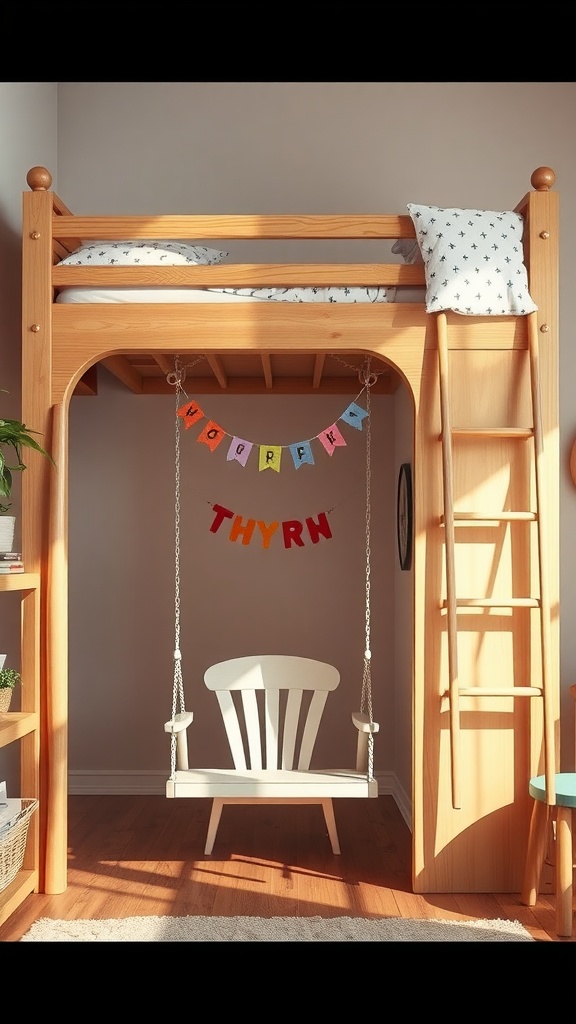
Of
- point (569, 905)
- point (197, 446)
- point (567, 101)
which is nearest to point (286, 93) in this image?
point (567, 101)

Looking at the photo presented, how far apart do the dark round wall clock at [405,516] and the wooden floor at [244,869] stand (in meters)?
1.26

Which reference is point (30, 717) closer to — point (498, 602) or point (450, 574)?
point (450, 574)

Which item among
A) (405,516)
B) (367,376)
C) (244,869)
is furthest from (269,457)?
(244,869)

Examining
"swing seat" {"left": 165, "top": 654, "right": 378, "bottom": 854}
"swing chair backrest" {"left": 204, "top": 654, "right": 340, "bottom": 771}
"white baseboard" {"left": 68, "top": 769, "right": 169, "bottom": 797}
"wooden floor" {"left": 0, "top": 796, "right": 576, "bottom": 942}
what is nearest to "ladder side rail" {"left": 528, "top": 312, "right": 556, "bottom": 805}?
"wooden floor" {"left": 0, "top": 796, "right": 576, "bottom": 942}

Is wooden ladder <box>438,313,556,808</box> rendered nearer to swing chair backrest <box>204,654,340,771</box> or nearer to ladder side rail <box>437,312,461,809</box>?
ladder side rail <box>437,312,461,809</box>

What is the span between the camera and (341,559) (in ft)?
17.3

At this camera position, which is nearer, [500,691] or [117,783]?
[500,691]

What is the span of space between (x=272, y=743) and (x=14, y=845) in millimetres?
1353

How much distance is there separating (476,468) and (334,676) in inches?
47.4

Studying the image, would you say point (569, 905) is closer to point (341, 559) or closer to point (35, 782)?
point (35, 782)

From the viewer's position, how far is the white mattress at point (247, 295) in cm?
369

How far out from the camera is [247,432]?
5.30 m

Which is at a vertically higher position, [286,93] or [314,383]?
[286,93]
